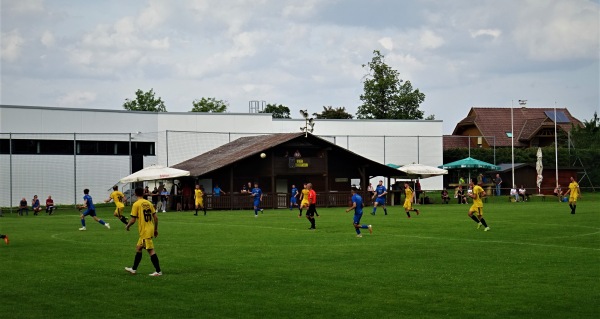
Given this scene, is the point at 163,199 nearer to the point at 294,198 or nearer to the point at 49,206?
the point at 49,206

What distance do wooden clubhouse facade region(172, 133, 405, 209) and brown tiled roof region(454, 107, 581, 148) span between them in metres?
39.6

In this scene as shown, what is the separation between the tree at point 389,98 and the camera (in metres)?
110

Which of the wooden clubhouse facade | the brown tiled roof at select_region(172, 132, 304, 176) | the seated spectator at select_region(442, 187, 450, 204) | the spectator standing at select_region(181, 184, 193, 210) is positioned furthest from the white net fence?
the seated spectator at select_region(442, 187, 450, 204)

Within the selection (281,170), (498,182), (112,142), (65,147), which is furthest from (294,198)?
(498,182)

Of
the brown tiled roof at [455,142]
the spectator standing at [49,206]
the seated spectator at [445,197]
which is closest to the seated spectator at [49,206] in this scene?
the spectator standing at [49,206]

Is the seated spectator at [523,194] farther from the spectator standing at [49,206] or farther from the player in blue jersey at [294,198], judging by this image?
the spectator standing at [49,206]

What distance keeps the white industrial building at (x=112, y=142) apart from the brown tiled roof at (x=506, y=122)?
73.0 feet

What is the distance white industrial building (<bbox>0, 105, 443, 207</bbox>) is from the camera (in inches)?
2574

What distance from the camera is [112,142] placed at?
7019cm

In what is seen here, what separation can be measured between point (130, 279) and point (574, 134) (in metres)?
81.7

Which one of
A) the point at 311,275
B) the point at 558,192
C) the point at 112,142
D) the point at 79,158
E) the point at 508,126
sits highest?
the point at 508,126

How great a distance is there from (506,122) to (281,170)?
54.0 metres

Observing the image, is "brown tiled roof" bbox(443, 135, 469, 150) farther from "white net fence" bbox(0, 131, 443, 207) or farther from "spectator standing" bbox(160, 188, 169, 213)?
"spectator standing" bbox(160, 188, 169, 213)

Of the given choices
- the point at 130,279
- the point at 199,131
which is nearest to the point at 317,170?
the point at 199,131
